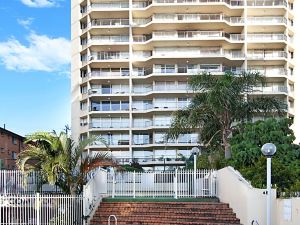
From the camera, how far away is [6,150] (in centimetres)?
6225

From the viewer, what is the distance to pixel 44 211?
1831 cm

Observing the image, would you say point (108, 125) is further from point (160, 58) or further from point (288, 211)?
point (288, 211)

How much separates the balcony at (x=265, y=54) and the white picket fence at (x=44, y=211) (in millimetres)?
45676

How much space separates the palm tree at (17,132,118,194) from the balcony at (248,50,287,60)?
44.7 metres

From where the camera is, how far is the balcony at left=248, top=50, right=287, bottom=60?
195 feet

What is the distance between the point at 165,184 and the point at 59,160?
7191 millimetres

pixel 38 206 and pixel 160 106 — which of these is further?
pixel 160 106

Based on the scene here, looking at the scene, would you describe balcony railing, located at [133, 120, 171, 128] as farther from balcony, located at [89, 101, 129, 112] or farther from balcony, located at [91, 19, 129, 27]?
balcony, located at [91, 19, 129, 27]

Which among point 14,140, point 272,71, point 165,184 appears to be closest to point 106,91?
point 14,140

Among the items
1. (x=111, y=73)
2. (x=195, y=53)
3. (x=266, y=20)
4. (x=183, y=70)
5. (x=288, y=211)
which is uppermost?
(x=266, y=20)

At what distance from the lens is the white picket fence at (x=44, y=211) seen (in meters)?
18.1

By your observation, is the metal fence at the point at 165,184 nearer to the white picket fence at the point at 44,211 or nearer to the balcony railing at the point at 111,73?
the white picket fence at the point at 44,211

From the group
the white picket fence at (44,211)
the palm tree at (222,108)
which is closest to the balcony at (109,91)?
the palm tree at (222,108)

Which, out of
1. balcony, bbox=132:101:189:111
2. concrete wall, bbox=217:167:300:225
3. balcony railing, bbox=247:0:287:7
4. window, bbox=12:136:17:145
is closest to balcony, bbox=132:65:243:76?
balcony, bbox=132:101:189:111
